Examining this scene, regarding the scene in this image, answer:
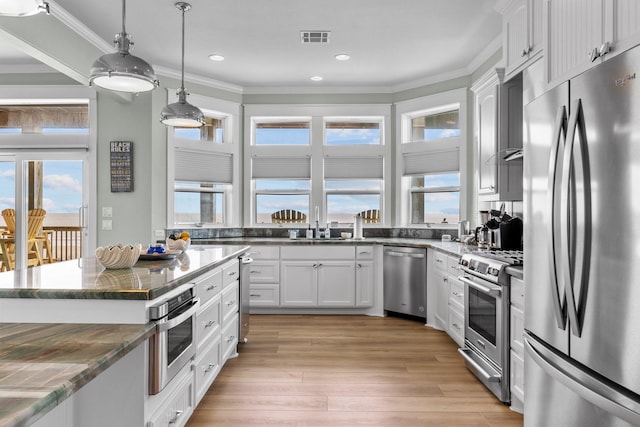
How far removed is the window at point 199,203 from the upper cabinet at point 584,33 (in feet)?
14.2

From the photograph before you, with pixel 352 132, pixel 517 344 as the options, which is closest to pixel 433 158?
pixel 352 132

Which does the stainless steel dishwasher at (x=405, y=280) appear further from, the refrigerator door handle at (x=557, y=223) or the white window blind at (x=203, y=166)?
the refrigerator door handle at (x=557, y=223)

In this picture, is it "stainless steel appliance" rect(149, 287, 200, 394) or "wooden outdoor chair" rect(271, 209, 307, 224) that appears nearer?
"stainless steel appliance" rect(149, 287, 200, 394)

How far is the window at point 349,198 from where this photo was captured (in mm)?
5941

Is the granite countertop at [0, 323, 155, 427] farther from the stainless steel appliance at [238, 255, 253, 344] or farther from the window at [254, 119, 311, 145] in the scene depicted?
the window at [254, 119, 311, 145]

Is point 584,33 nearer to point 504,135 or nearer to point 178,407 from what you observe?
point 504,135

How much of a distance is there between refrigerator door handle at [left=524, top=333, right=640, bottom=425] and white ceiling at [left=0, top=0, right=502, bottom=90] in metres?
2.79

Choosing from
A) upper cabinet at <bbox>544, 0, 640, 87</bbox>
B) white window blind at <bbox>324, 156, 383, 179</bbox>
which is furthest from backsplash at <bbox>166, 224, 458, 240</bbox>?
upper cabinet at <bbox>544, 0, 640, 87</bbox>

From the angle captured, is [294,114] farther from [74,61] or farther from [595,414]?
[595,414]

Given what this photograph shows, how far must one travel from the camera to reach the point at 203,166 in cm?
557

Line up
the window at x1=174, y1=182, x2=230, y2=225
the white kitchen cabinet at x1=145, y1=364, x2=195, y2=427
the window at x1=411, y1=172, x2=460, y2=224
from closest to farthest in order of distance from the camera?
the white kitchen cabinet at x1=145, y1=364, x2=195, y2=427, the window at x1=411, y1=172, x2=460, y2=224, the window at x1=174, y1=182, x2=230, y2=225

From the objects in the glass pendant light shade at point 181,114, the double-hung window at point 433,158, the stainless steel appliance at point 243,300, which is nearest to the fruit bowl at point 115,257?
the glass pendant light shade at point 181,114

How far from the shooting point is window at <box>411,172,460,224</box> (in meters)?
5.35

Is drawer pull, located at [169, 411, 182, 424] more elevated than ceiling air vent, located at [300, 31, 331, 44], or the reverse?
ceiling air vent, located at [300, 31, 331, 44]
